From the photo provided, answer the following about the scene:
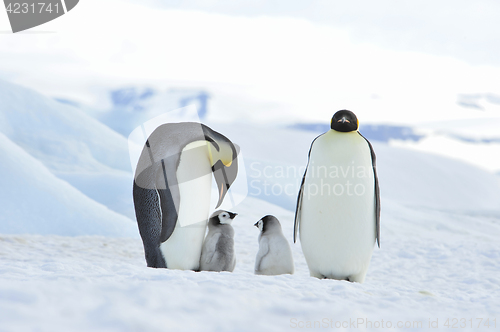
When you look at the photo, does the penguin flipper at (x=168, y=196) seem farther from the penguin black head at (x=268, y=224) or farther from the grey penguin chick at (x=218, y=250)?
the penguin black head at (x=268, y=224)

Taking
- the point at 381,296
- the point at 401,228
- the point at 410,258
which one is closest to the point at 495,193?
the point at 401,228

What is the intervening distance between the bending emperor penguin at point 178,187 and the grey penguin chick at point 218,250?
0.05 m

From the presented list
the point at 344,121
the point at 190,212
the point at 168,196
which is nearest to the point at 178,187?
the point at 168,196

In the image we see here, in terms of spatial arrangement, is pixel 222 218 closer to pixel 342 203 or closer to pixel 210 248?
pixel 210 248

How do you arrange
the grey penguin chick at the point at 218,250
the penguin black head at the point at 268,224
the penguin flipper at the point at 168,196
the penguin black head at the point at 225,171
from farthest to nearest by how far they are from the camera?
the penguin black head at the point at 268,224 → the penguin black head at the point at 225,171 → the grey penguin chick at the point at 218,250 → the penguin flipper at the point at 168,196

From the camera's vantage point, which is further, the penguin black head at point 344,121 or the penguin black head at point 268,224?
the penguin black head at point 268,224

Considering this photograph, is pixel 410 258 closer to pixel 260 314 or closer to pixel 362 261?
pixel 362 261

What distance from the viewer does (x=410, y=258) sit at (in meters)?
4.94

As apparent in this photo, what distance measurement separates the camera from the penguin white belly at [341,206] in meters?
2.85

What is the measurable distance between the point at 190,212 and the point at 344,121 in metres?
1.19

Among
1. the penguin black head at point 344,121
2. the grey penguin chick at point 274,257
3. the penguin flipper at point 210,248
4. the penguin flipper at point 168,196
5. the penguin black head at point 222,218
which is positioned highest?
the penguin black head at point 344,121

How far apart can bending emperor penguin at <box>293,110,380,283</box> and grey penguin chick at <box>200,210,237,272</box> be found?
544 millimetres

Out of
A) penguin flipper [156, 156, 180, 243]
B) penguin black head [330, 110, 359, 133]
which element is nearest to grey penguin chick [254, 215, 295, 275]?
penguin flipper [156, 156, 180, 243]

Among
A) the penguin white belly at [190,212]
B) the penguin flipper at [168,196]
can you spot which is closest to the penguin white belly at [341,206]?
the penguin white belly at [190,212]
